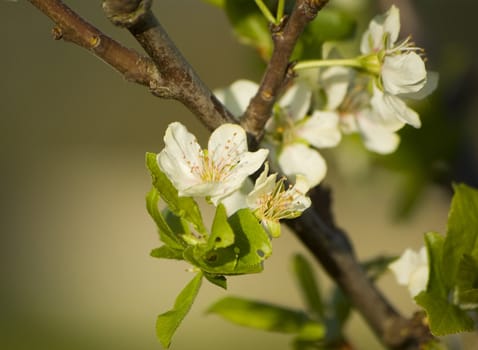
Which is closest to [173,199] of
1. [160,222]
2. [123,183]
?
[160,222]

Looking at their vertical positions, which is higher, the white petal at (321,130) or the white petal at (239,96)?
the white petal at (239,96)

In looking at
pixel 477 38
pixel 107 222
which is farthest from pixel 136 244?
pixel 477 38

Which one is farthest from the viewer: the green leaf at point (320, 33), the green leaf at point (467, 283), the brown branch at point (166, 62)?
the green leaf at point (320, 33)

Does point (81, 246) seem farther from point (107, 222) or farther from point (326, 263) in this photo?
point (326, 263)

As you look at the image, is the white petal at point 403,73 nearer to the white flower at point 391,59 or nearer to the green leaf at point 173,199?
the white flower at point 391,59

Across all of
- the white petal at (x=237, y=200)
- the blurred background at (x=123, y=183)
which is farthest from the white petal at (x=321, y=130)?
the blurred background at (x=123, y=183)
